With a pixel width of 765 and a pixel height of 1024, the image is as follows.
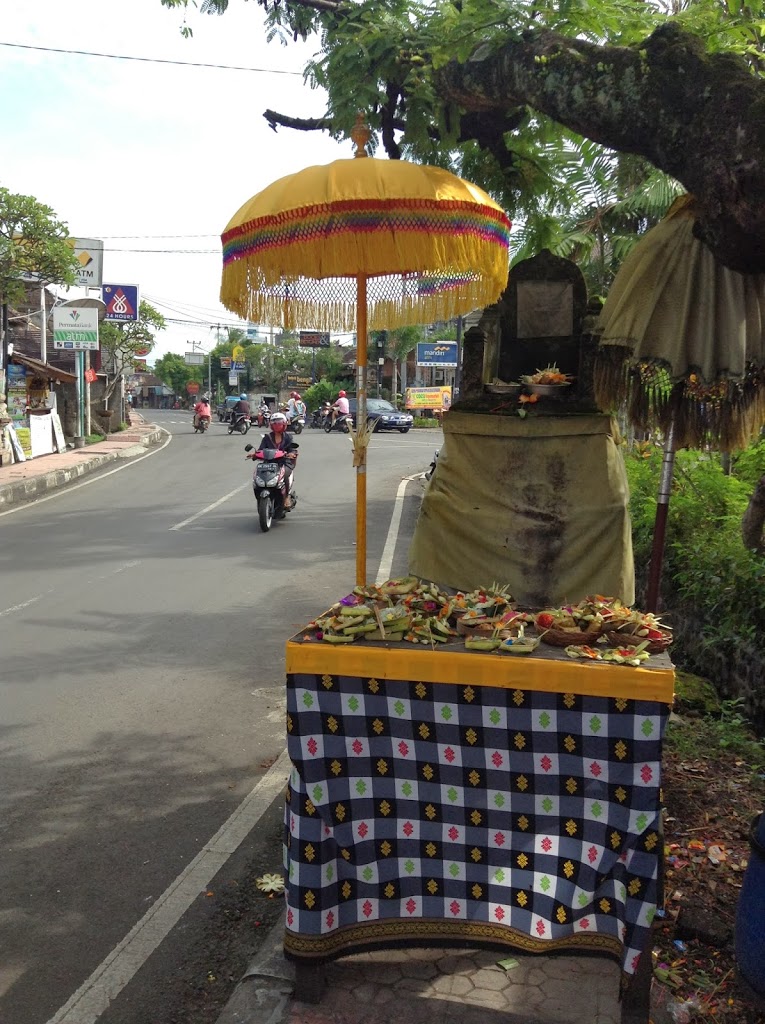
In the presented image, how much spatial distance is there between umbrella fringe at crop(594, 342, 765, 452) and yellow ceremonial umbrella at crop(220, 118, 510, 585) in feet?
2.20

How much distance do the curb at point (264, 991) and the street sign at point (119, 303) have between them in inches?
1016

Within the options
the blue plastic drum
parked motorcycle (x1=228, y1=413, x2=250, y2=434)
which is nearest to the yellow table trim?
the blue plastic drum

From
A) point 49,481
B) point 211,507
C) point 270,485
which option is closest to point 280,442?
point 270,485

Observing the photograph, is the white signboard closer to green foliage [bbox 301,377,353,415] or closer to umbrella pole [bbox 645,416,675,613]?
umbrella pole [bbox 645,416,675,613]

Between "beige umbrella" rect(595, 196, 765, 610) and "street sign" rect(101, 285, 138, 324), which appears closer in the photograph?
"beige umbrella" rect(595, 196, 765, 610)

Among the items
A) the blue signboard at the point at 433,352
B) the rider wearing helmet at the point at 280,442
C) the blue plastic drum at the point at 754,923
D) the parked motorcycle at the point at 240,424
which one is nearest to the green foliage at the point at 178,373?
the blue signboard at the point at 433,352

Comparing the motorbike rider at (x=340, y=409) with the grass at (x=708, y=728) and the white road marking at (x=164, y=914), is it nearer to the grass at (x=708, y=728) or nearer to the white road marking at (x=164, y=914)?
the grass at (x=708, y=728)

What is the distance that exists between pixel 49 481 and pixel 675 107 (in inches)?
603

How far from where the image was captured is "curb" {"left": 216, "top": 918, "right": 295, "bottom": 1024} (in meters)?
2.58

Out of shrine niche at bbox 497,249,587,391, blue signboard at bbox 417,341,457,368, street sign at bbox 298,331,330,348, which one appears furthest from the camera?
street sign at bbox 298,331,330,348

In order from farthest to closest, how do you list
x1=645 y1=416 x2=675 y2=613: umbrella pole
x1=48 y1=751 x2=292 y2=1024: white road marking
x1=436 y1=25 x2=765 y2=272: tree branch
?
x1=645 y1=416 x2=675 y2=613: umbrella pole → x1=436 y1=25 x2=765 y2=272: tree branch → x1=48 y1=751 x2=292 y2=1024: white road marking

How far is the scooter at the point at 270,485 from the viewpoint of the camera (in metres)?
11.4

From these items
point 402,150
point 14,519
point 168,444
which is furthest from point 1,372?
point 402,150

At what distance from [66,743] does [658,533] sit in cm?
339
